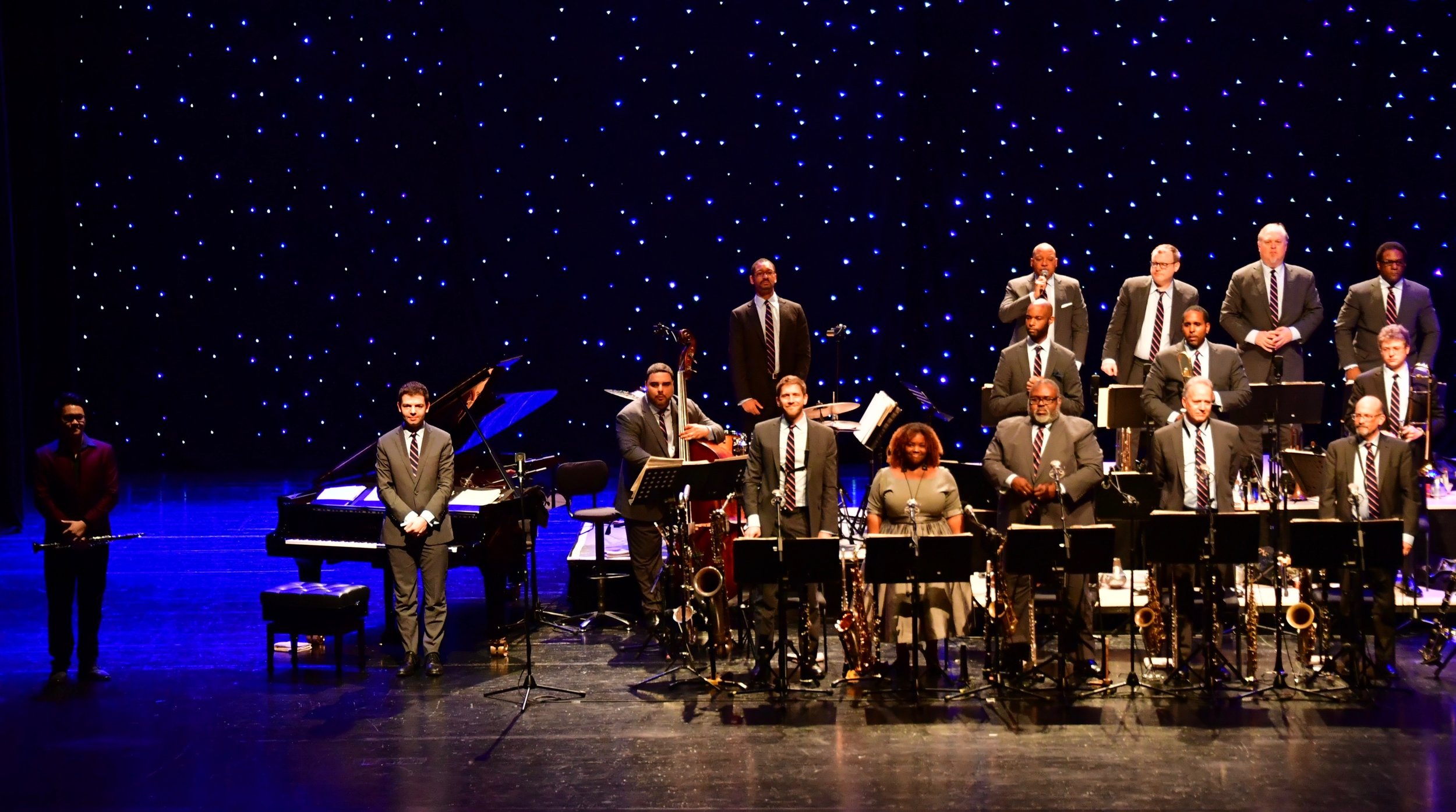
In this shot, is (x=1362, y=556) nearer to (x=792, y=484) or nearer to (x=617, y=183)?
(x=792, y=484)

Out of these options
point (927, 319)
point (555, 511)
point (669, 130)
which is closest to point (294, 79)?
point (669, 130)

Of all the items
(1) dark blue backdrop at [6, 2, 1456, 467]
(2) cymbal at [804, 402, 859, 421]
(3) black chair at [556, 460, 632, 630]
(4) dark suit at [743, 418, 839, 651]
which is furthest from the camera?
(1) dark blue backdrop at [6, 2, 1456, 467]

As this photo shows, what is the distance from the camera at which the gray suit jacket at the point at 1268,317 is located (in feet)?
31.2

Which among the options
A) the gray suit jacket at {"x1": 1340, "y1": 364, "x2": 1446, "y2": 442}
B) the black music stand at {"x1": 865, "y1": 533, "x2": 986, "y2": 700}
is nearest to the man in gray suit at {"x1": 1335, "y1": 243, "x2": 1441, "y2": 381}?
the gray suit jacket at {"x1": 1340, "y1": 364, "x2": 1446, "y2": 442}

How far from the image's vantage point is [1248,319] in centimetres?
970

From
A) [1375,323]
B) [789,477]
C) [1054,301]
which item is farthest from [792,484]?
[1375,323]

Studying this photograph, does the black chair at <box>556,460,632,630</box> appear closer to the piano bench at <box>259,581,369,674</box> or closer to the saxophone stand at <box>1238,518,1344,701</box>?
the piano bench at <box>259,581,369,674</box>

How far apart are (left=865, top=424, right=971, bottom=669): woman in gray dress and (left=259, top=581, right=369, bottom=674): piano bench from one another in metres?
3.07

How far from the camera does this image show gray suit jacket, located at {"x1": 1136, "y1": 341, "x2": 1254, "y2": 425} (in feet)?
28.2

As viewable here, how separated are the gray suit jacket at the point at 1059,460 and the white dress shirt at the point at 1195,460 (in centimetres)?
47

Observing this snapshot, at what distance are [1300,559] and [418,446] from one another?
4.88 m

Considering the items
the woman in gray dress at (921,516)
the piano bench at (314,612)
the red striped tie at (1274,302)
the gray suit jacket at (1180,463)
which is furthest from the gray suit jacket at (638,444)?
the red striped tie at (1274,302)

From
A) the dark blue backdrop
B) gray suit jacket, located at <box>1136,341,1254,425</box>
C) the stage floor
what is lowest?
the stage floor

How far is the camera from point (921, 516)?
24.2 ft
